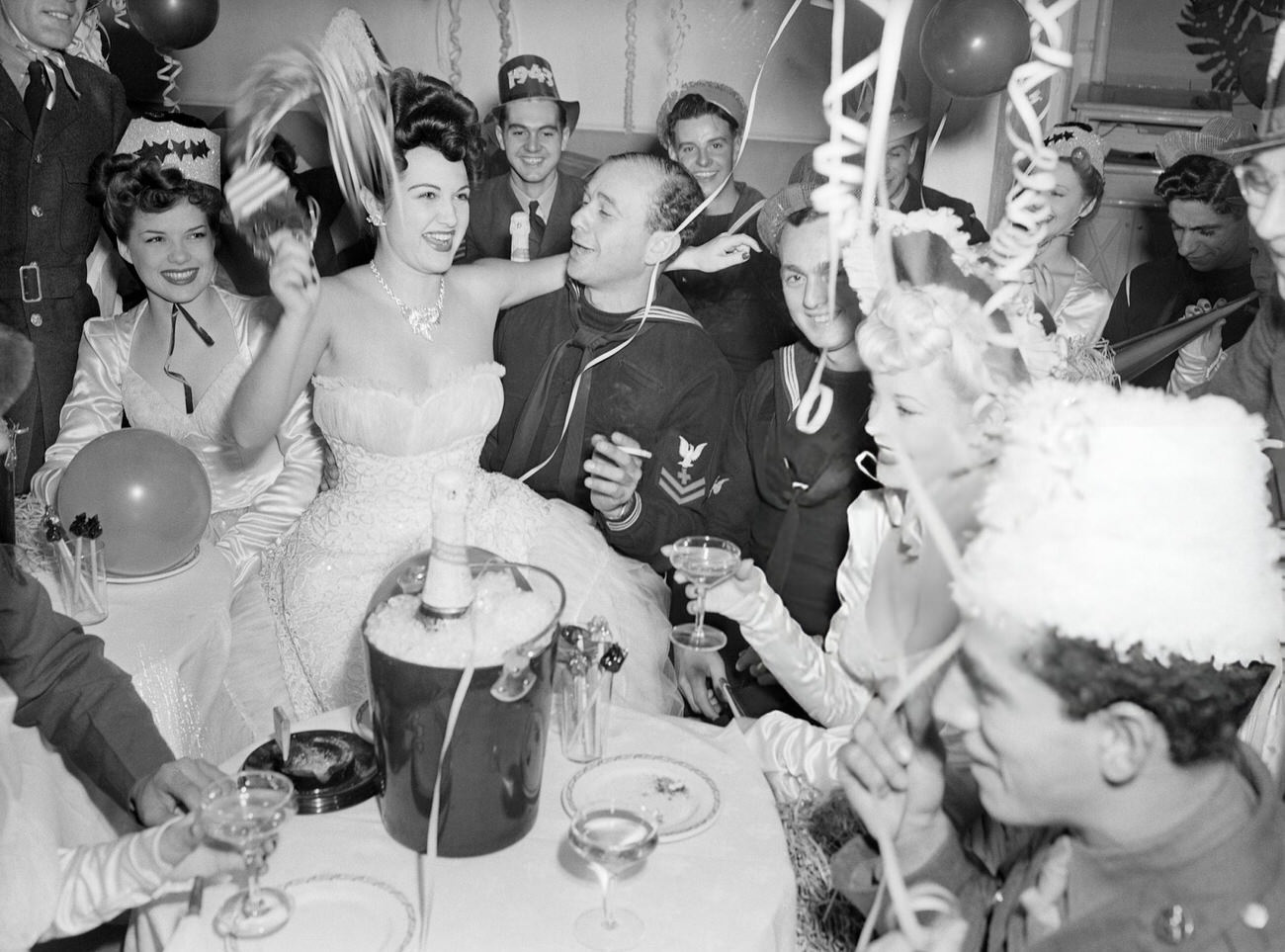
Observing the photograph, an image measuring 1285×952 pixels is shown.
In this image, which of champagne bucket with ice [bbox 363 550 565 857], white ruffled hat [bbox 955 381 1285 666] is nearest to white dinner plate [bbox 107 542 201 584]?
champagne bucket with ice [bbox 363 550 565 857]

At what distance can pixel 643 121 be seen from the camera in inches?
175

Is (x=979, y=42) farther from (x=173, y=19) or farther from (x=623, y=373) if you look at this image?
(x=173, y=19)

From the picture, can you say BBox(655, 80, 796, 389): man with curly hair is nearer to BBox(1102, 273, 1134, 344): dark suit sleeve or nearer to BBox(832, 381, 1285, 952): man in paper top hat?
BBox(1102, 273, 1134, 344): dark suit sleeve

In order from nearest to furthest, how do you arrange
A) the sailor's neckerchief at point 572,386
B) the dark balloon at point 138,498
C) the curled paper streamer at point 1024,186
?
the curled paper streamer at point 1024,186, the dark balloon at point 138,498, the sailor's neckerchief at point 572,386

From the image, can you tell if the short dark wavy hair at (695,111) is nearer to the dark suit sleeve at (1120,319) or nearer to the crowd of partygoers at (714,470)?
the crowd of partygoers at (714,470)

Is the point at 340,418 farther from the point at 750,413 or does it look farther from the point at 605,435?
the point at 750,413

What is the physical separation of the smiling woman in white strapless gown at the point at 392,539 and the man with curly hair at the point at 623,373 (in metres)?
0.17

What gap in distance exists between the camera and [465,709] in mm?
1314

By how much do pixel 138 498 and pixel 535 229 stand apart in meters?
1.63

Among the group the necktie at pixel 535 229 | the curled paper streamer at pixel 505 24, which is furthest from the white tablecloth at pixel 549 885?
the curled paper streamer at pixel 505 24

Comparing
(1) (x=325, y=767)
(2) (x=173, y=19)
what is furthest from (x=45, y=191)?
(1) (x=325, y=767)

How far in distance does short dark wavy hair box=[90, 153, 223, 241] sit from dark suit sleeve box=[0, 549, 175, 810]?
1.34m

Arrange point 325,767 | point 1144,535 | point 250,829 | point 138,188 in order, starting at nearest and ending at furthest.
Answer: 1. point 1144,535
2. point 250,829
3. point 325,767
4. point 138,188

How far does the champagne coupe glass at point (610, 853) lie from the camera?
1.22m
